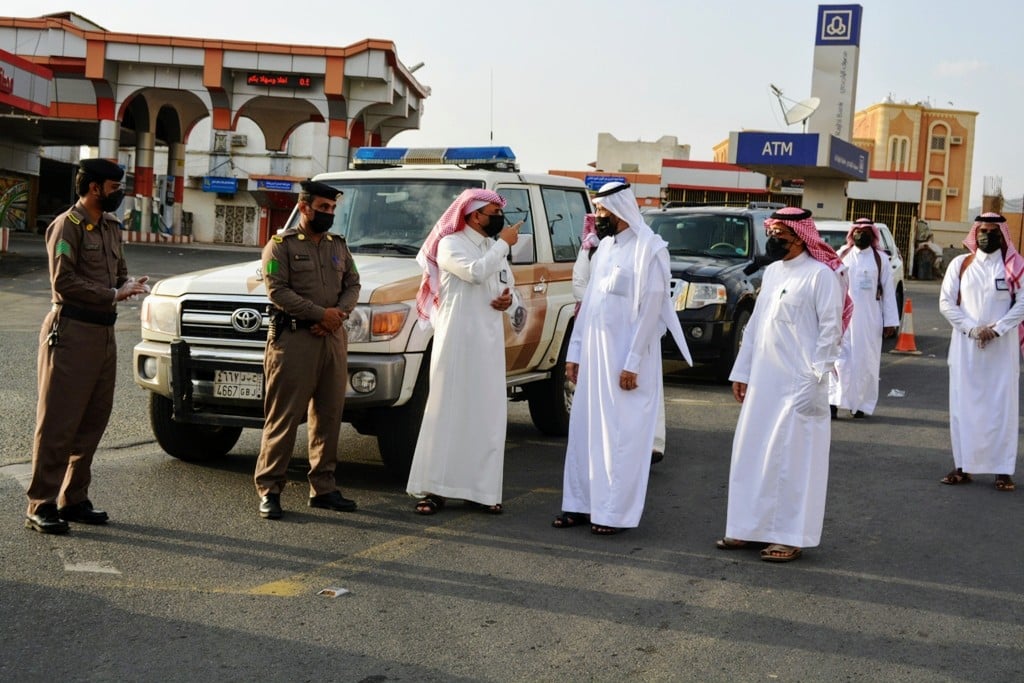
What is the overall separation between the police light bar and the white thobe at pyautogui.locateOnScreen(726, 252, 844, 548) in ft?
11.0

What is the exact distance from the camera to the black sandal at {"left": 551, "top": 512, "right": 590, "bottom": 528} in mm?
7203

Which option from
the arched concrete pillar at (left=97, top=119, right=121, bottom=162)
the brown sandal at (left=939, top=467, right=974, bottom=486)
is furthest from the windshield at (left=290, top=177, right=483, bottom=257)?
the arched concrete pillar at (left=97, top=119, right=121, bottom=162)

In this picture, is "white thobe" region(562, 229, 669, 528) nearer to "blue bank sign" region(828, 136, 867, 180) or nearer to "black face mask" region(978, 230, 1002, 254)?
"black face mask" region(978, 230, 1002, 254)

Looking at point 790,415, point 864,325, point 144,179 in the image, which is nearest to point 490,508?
point 790,415

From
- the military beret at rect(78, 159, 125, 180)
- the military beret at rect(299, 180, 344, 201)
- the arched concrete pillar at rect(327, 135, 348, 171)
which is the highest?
the arched concrete pillar at rect(327, 135, 348, 171)

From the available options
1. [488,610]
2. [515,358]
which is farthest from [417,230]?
[488,610]

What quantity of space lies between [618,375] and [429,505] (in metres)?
1.35

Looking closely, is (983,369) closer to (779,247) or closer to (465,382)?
(779,247)

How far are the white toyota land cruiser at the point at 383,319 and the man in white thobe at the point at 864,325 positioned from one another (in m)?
3.49

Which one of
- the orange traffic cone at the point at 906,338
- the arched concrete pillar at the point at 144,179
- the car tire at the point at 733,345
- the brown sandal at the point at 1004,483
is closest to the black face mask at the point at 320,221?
the brown sandal at the point at 1004,483

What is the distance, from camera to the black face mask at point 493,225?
743cm

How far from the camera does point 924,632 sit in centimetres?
539

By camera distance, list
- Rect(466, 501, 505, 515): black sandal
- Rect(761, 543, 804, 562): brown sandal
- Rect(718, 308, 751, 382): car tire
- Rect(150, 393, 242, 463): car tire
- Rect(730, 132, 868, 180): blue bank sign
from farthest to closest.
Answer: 1. Rect(730, 132, 868, 180): blue bank sign
2. Rect(718, 308, 751, 382): car tire
3. Rect(150, 393, 242, 463): car tire
4. Rect(466, 501, 505, 515): black sandal
5. Rect(761, 543, 804, 562): brown sandal

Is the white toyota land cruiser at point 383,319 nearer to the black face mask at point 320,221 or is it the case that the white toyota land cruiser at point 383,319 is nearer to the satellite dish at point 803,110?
the black face mask at point 320,221
